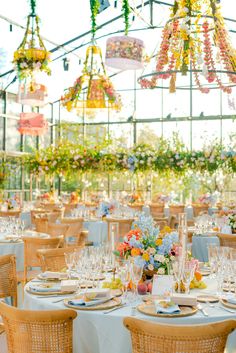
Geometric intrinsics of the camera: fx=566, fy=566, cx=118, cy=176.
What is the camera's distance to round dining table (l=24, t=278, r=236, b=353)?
3.16 metres

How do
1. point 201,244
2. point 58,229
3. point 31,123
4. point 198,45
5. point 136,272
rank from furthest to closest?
point 31,123 → point 58,229 → point 201,244 → point 198,45 → point 136,272

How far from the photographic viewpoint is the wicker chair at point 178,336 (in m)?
2.68

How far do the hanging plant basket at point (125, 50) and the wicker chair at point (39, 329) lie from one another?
4040mm

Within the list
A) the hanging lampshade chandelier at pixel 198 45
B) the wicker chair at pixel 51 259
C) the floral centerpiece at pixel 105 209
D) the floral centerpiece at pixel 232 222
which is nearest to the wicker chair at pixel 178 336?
the wicker chair at pixel 51 259

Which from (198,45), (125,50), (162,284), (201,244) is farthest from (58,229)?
(162,284)

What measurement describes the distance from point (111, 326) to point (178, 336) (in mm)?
595

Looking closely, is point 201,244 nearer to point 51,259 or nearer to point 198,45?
point 198,45

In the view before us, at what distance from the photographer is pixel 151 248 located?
3789 mm

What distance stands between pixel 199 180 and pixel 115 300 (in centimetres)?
1245

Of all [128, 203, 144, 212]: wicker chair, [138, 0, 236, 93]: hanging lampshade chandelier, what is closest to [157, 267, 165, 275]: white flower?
[138, 0, 236, 93]: hanging lampshade chandelier

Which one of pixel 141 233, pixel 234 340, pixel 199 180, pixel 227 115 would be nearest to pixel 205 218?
pixel 141 233

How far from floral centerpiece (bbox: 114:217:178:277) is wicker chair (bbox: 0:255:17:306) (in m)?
1.03

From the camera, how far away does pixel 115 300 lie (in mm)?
3453

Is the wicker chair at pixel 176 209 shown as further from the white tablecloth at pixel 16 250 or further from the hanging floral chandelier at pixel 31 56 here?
the white tablecloth at pixel 16 250
